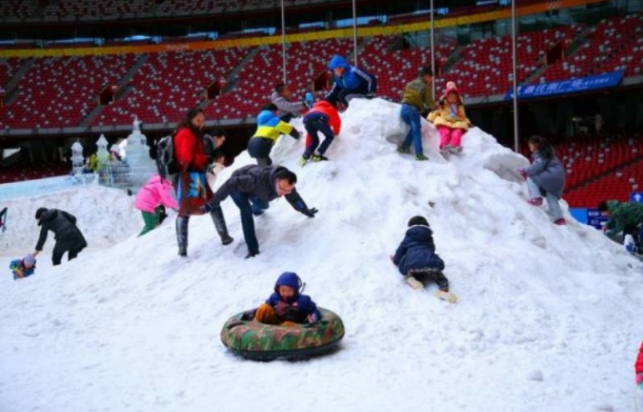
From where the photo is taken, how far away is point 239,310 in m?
7.51

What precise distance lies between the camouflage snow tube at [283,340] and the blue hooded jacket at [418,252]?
1.46m

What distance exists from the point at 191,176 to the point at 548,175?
4831mm

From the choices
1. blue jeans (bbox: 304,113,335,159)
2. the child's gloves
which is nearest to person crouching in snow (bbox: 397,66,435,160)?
blue jeans (bbox: 304,113,335,159)

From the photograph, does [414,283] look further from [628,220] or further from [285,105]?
[628,220]

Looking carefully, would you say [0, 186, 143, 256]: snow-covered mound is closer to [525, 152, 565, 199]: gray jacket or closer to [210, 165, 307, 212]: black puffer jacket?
[210, 165, 307, 212]: black puffer jacket

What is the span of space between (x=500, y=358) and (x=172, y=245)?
4.76 meters

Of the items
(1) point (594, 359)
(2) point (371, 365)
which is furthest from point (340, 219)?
(1) point (594, 359)

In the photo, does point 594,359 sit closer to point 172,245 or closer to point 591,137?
point 172,245

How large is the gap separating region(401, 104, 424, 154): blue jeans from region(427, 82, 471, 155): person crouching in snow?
2.36ft

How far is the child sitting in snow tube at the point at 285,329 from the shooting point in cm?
614

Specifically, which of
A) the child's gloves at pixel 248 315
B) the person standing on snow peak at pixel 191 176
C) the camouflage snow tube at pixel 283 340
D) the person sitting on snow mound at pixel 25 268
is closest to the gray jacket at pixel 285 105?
the person standing on snow peak at pixel 191 176

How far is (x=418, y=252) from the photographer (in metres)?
7.47

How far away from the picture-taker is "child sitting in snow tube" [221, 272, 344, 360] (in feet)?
20.1

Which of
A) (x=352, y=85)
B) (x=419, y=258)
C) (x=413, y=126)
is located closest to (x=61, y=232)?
(x=352, y=85)
